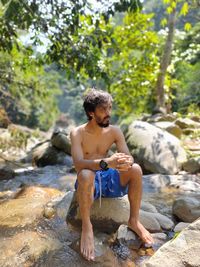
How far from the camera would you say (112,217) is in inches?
120

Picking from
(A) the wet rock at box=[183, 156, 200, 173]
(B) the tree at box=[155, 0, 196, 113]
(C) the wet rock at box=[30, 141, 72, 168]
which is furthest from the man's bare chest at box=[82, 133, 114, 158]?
(B) the tree at box=[155, 0, 196, 113]

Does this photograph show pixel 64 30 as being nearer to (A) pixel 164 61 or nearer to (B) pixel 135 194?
(B) pixel 135 194

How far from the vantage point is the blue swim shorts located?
2.90 meters

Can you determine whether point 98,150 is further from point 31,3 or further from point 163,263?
point 31,3

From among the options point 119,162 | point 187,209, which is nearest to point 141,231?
point 119,162

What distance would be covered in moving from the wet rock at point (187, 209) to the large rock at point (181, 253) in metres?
1.15

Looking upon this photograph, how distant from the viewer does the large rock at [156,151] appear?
5613 millimetres

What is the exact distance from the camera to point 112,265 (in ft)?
7.87

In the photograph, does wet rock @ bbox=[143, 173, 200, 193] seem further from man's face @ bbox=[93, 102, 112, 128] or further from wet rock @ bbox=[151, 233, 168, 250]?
man's face @ bbox=[93, 102, 112, 128]

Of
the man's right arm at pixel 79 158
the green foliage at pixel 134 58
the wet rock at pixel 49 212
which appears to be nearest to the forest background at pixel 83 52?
the green foliage at pixel 134 58

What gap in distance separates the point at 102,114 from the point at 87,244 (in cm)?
106

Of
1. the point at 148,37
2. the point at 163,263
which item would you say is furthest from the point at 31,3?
the point at 148,37

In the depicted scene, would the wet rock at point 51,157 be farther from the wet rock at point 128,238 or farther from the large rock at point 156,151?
the wet rock at point 128,238

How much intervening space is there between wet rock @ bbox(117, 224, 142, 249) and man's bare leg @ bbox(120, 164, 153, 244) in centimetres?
5
